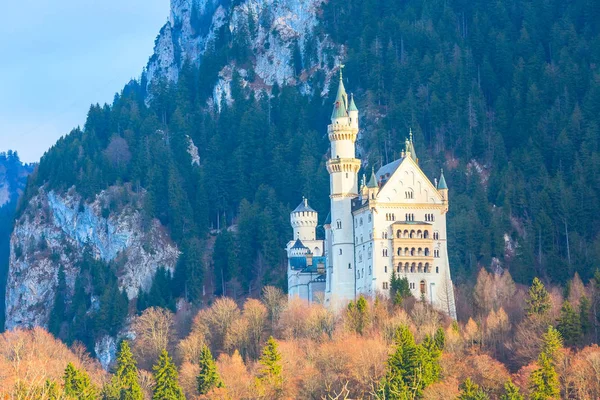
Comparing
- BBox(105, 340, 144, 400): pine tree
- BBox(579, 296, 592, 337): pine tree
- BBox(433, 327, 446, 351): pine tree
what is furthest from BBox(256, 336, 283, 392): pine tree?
BBox(579, 296, 592, 337): pine tree

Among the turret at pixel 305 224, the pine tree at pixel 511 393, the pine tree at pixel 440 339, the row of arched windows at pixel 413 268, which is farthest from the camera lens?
the turret at pixel 305 224

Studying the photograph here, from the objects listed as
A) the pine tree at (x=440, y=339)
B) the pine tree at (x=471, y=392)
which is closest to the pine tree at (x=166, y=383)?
the pine tree at (x=440, y=339)

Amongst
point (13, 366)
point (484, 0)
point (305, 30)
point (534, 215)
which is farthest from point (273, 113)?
point (13, 366)

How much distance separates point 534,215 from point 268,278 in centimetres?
2786

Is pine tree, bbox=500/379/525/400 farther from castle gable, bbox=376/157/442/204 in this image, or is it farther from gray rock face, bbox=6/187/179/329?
gray rock face, bbox=6/187/179/329

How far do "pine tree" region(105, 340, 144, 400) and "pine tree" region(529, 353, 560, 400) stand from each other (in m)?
27.7

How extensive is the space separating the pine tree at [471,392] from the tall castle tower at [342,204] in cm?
3124

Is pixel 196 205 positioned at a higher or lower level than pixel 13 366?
higher

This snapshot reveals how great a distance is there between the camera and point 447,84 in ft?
573

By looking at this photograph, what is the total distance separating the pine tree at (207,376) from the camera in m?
104

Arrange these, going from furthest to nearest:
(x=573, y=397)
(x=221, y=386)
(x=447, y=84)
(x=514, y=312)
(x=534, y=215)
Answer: (x=447, y=84), (x=534, y=215), (x=514, y=312), (x=221, y=386), (x=573, y=397)

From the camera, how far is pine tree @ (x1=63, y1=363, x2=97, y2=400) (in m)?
102

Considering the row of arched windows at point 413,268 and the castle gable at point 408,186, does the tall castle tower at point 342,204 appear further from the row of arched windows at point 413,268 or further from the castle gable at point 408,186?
the row of arched windows at point 413,268

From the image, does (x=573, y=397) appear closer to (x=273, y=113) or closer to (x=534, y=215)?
(x=534, y=215)
